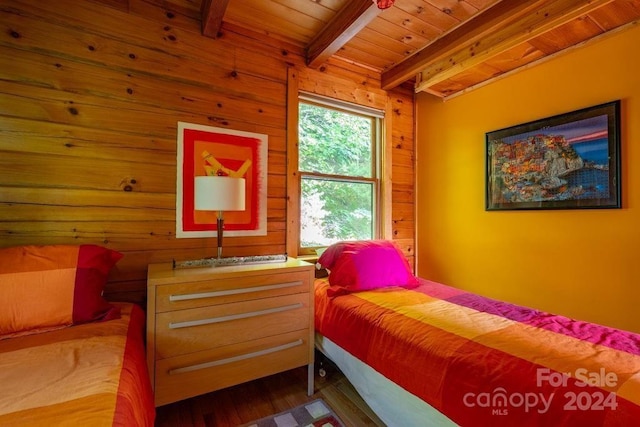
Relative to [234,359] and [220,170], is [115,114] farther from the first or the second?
[234,359]

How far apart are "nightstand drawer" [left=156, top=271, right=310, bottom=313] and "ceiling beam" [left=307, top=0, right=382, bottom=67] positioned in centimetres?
166

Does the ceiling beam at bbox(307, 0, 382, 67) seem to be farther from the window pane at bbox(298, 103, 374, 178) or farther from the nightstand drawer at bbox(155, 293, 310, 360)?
the nightstand drawer at bbox(155, 293, 310, 360)

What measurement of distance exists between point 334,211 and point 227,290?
51.0 inches

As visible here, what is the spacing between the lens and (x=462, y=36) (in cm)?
204

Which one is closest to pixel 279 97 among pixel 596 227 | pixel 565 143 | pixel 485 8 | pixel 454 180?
pixel 485 8

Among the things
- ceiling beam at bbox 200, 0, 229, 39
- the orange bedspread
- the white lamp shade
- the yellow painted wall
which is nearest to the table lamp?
the white lamp shade

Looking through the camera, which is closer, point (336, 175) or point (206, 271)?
point (206, 271)

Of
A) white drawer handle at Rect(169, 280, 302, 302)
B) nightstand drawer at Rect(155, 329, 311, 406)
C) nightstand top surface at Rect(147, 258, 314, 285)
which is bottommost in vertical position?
nightstand drawer at Rect(155, 329, 311, 406)

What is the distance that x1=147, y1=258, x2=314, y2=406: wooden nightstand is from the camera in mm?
1362

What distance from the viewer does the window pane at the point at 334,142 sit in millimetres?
2422

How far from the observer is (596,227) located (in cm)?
181

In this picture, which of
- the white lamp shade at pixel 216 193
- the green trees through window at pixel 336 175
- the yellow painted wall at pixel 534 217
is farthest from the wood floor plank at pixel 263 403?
the yellow painted wall at pixel 534 217

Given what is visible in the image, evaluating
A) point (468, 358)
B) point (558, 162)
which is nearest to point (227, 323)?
point (468, 358)

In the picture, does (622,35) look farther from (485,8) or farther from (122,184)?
(122,184)
